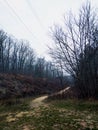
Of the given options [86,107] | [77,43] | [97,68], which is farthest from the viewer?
[77,43]

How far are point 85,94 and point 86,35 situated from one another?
18.6 feet

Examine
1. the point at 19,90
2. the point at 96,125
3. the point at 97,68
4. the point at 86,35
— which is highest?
the point at 86,35

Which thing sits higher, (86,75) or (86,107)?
(86,75)

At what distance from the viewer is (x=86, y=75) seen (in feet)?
61.8

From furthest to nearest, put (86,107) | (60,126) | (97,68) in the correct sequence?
(97,68), (86,107), (60,126)

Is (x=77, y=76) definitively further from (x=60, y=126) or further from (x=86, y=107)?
(x=60, y=126)

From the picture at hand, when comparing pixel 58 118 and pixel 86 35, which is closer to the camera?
pixel 58 118

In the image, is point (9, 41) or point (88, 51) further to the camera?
point (9, 41)

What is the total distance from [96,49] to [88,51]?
76cm

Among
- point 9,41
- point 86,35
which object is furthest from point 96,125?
point 9,41

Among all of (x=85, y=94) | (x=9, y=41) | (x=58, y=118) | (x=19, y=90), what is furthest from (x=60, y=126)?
(x=9, y=41)

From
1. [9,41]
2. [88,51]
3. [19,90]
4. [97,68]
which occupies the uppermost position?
[9,41]

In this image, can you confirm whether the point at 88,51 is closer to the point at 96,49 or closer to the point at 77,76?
the point at 96,49

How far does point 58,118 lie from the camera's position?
9.51m
